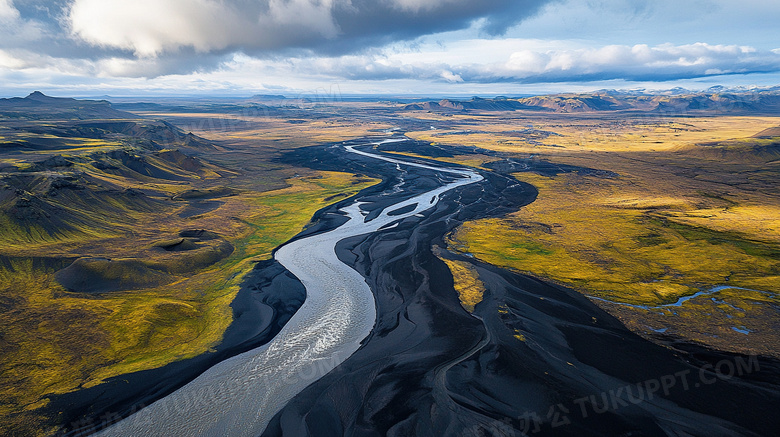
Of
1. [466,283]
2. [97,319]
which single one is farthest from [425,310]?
[97,319]

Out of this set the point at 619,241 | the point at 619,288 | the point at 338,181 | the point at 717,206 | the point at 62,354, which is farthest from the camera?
the point at 338,181

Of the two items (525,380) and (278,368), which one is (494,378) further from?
(278,368)

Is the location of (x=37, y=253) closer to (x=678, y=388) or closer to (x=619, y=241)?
(x=678, y=388)

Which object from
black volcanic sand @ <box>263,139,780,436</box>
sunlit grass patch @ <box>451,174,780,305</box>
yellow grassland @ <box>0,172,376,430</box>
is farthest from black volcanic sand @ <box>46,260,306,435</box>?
sunlit grass patch @ <box>451,174,780,305</box>

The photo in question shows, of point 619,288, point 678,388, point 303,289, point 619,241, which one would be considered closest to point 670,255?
point 619,241

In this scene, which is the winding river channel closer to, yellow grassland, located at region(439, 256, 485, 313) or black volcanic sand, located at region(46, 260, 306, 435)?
black volcanic sand, located at region(46, 260, 306, 435)

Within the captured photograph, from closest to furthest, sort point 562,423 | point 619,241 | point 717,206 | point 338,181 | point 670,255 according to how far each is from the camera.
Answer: point 562,423 < point 670,255 < point 619,241 < point 717,206 < point 338,181

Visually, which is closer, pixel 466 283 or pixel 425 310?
pixel 425 310
